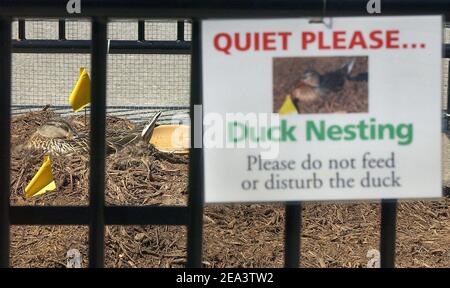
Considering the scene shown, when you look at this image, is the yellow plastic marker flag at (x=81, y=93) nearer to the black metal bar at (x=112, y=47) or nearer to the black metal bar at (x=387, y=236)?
the black metal bar at (x=387, y=236)

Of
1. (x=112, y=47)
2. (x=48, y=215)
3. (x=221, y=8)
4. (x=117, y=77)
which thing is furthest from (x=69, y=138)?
(x=221, y=8)

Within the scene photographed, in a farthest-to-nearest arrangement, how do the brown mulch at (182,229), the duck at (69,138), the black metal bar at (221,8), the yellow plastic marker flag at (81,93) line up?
the duck at (69,138) < the brown mulch at (182,229) < the yellow plastic marker flag at (81,93) < the black metal bar at (221,8)

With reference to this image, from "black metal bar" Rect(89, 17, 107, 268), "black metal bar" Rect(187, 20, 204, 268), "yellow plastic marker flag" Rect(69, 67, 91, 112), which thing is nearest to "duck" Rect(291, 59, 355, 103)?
"black metal bar" Rect(187, 20, 204, 268)

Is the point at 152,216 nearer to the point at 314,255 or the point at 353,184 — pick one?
the point at 353,184

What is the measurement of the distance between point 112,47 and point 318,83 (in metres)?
2.29

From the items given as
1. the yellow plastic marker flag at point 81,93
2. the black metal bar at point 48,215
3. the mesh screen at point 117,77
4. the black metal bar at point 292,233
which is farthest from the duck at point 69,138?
the black metal bar at point 292,233

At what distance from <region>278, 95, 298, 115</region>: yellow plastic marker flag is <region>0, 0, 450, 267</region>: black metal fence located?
22 cm

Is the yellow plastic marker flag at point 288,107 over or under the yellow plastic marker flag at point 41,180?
over

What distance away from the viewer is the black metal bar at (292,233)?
1775mm

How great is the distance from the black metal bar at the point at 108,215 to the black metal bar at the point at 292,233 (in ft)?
0.95

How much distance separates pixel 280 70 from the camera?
5.54 ft

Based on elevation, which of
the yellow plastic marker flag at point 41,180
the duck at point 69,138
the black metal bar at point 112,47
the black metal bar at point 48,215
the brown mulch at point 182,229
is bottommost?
the brown mulch at point 182,229

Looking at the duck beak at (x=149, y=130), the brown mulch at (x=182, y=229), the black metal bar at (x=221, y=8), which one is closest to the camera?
the black metal bar at (x=221, y=8)

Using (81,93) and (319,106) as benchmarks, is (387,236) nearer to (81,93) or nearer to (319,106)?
(319,106)
